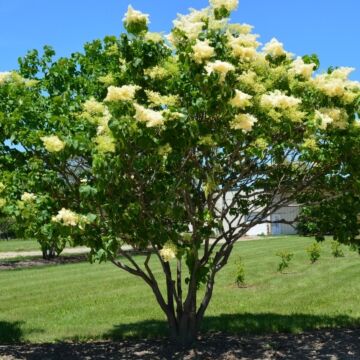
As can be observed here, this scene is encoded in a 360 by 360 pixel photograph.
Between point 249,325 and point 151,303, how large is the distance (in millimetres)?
3659

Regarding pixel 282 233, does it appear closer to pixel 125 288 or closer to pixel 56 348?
pixel 125 288

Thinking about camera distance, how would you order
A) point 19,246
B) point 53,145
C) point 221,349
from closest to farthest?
point 53,145, point 221,349, point 19,246

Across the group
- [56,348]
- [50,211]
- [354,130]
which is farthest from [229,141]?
[56,348]

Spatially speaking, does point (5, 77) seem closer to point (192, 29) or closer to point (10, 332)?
point (192, 29)

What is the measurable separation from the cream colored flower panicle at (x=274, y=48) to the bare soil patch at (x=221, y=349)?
13.5 feet

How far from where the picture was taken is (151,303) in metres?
13.0

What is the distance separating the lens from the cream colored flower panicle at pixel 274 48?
674 cm

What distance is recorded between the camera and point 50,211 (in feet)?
20.4

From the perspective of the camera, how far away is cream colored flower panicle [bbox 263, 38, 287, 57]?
22.1 feet

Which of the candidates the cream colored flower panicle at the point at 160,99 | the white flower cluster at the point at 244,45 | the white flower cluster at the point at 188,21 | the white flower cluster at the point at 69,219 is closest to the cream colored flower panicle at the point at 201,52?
the cream colored flower panicle at the point at 160,99

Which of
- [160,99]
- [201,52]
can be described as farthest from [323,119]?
[160,99]

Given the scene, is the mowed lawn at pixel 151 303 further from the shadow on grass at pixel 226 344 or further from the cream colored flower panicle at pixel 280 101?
the cream colored flower panicle at pixel 280 101

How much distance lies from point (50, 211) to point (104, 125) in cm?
130

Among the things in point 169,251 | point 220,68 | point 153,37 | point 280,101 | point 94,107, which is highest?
point 153,37
